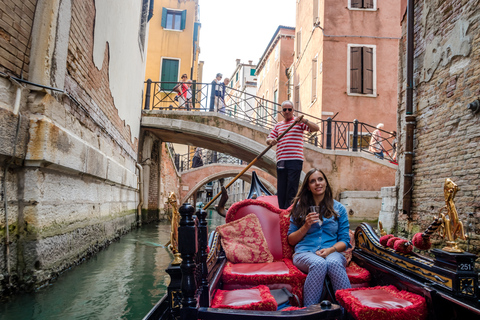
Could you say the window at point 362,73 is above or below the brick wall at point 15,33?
above

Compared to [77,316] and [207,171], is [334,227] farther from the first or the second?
[207,171]

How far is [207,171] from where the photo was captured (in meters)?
14.6

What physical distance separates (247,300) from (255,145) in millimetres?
7345

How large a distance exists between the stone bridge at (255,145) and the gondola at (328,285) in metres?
6.25

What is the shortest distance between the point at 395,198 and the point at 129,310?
173 inches

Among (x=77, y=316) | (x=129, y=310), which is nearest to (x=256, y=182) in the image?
(x=129, y=310)

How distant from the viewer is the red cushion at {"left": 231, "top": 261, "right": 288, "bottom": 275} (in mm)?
2105

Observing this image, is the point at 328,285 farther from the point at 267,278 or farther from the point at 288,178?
the point at 288,178

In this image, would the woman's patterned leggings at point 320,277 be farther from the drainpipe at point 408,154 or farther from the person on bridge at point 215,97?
the person on bridge at point 215,97

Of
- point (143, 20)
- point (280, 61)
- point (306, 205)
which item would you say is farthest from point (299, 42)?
point (306, 205)

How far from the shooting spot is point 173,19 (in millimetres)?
15125

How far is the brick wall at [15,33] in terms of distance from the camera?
2.61 meters

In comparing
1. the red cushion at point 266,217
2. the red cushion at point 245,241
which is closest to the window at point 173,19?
the red cushion at point 266,217

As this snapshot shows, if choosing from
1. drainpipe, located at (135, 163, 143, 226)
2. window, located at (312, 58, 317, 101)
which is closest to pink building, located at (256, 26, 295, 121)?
window, located at (312, 58, 317, 101)
